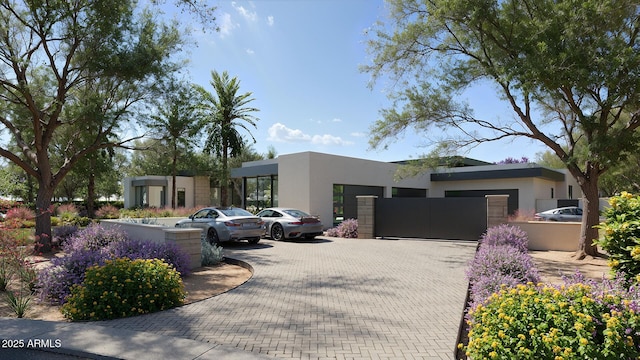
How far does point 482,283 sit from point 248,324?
3346 millimetres

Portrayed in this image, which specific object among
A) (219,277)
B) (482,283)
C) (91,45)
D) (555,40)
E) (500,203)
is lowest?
(219,277)

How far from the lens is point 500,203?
14.9 meters

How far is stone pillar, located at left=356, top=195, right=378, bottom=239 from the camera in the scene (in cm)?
1748

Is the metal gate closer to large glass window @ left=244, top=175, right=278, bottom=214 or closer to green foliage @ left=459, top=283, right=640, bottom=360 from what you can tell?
large glass window @ left=244, top=175, right=278, bottom=214

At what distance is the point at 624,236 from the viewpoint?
16.3ft


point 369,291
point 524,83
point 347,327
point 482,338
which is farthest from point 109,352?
point 524,83

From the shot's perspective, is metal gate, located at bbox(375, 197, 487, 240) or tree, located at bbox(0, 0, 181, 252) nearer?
tree, located at bbox(0, 0, 181, 252)

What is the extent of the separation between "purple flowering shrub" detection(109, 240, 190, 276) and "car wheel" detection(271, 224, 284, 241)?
6.95 m

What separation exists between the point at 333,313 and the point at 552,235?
1082 centimetres

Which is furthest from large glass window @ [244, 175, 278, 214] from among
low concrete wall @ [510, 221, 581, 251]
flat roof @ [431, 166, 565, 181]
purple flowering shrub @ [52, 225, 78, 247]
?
low concrete wall @ [510, 221, 581, 251]

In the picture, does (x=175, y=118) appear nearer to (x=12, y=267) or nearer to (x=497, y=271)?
(x=12, y=267)

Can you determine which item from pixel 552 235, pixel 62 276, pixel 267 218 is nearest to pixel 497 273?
pixel 62 276

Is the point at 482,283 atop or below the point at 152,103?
below

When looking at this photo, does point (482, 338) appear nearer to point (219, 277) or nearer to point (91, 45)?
point (219, 277)
